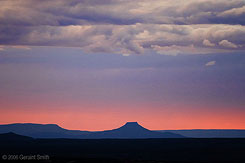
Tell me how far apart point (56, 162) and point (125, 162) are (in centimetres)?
1219

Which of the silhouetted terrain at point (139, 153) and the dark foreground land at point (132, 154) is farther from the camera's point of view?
the silhouetted terrain at point (139, 153)

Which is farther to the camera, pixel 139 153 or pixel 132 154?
pixel 139 153

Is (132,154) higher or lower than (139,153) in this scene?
lower

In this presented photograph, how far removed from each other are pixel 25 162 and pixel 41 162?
2.90 metres

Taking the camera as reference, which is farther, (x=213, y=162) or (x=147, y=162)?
(x=213, y=162)

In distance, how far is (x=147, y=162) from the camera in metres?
74.8

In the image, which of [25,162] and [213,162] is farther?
[213,162]

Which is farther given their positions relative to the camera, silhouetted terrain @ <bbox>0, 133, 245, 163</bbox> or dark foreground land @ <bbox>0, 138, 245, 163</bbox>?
silhouetted terrain @ <bbox>0, 133, 245, 163</bbox>

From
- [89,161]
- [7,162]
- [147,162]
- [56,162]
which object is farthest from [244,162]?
[7,162]

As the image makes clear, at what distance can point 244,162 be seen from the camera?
318ft

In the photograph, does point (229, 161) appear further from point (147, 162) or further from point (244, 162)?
point (147, 162)

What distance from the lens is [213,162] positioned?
99625mm

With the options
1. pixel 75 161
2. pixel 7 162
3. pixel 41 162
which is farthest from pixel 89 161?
pixel 7 162

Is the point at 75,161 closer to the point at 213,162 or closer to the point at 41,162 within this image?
the point at 41,162
